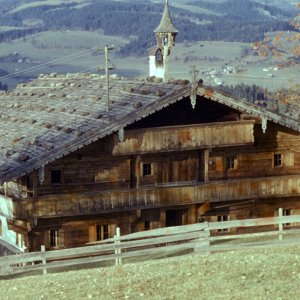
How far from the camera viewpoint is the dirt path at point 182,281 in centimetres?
2189

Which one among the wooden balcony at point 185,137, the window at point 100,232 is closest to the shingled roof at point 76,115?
the wooden balcony at point 185,137

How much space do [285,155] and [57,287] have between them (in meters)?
19.3

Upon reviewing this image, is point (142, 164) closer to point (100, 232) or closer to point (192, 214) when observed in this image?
point (192, 214)

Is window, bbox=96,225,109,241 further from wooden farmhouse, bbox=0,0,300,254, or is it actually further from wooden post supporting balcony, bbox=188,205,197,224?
wooden post supporting balcony, bbox=188,205,197,224

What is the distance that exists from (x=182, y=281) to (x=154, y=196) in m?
14.3

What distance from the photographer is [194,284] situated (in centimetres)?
2267

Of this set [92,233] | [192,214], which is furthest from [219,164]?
[92,233]

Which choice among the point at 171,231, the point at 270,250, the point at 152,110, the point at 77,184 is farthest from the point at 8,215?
the point at 270,250

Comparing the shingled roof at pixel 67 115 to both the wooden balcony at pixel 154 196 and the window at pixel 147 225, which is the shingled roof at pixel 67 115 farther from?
the window at pixel 147 225

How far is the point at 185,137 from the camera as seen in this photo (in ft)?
121

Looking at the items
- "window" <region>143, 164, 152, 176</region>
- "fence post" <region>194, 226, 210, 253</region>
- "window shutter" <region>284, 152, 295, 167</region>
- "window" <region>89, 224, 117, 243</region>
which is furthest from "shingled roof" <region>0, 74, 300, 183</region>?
"fence post" <region>194, 226, 210, 253</region>

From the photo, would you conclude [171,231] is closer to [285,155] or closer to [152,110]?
[152,110]

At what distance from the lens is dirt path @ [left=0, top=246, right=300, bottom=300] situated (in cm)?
2189

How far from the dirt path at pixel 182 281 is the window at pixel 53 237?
1072 cm
